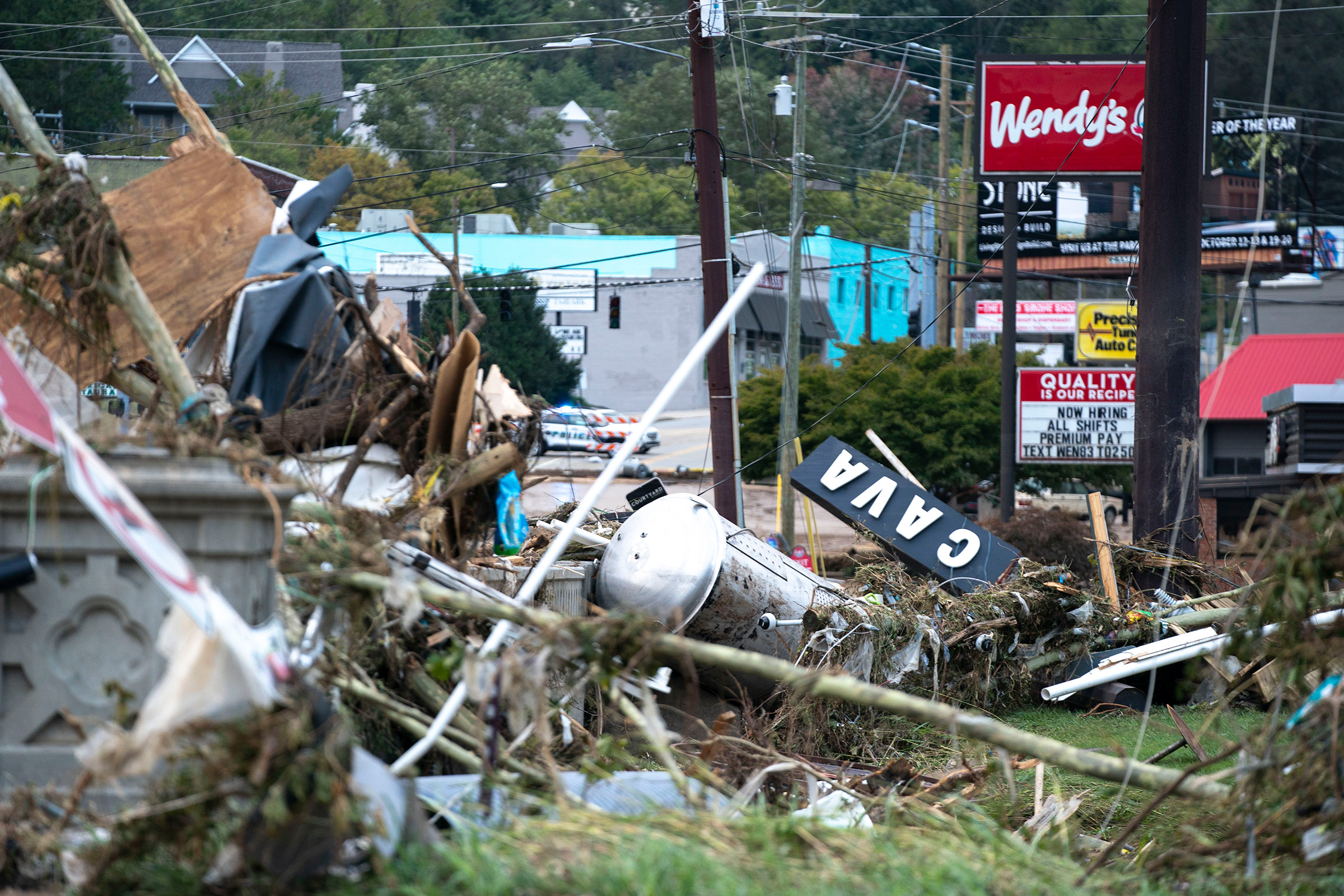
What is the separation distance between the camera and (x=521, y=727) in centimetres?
418

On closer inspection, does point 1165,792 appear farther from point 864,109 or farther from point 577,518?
point 864,109

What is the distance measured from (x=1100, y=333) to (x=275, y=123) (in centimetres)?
4745

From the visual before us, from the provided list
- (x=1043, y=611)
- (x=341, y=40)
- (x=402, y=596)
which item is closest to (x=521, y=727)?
(x=402, y=596)

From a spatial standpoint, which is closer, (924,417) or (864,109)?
(924,417)

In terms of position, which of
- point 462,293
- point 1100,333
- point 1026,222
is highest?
point 1026,222

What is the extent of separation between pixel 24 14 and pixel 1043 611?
4684 centimetres

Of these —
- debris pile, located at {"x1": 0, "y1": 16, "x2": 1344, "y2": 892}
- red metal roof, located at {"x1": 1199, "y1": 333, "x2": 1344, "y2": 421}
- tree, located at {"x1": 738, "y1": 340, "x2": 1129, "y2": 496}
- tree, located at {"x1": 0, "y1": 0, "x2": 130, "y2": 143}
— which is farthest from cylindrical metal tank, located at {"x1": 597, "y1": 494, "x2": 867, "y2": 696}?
tree, located at {"x1": 0, "y1": 0, "x2": 130, "y2": 143}

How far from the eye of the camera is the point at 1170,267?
1211cm

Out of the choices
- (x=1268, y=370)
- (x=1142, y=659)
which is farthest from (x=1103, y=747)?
(x=1268, y=370)

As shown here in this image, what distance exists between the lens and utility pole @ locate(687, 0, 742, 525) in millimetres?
15242

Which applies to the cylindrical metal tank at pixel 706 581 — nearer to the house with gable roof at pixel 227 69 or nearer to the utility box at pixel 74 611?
the utility box at pixel 74 611

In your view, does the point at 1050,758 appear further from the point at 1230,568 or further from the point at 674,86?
the point at 674,86

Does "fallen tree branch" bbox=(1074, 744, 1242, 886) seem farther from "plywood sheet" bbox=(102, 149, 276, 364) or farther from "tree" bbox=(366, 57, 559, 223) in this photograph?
"tree" bbox=(366, 57, 559, 223)

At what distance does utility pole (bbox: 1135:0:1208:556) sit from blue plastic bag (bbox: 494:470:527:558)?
833 centimetres
